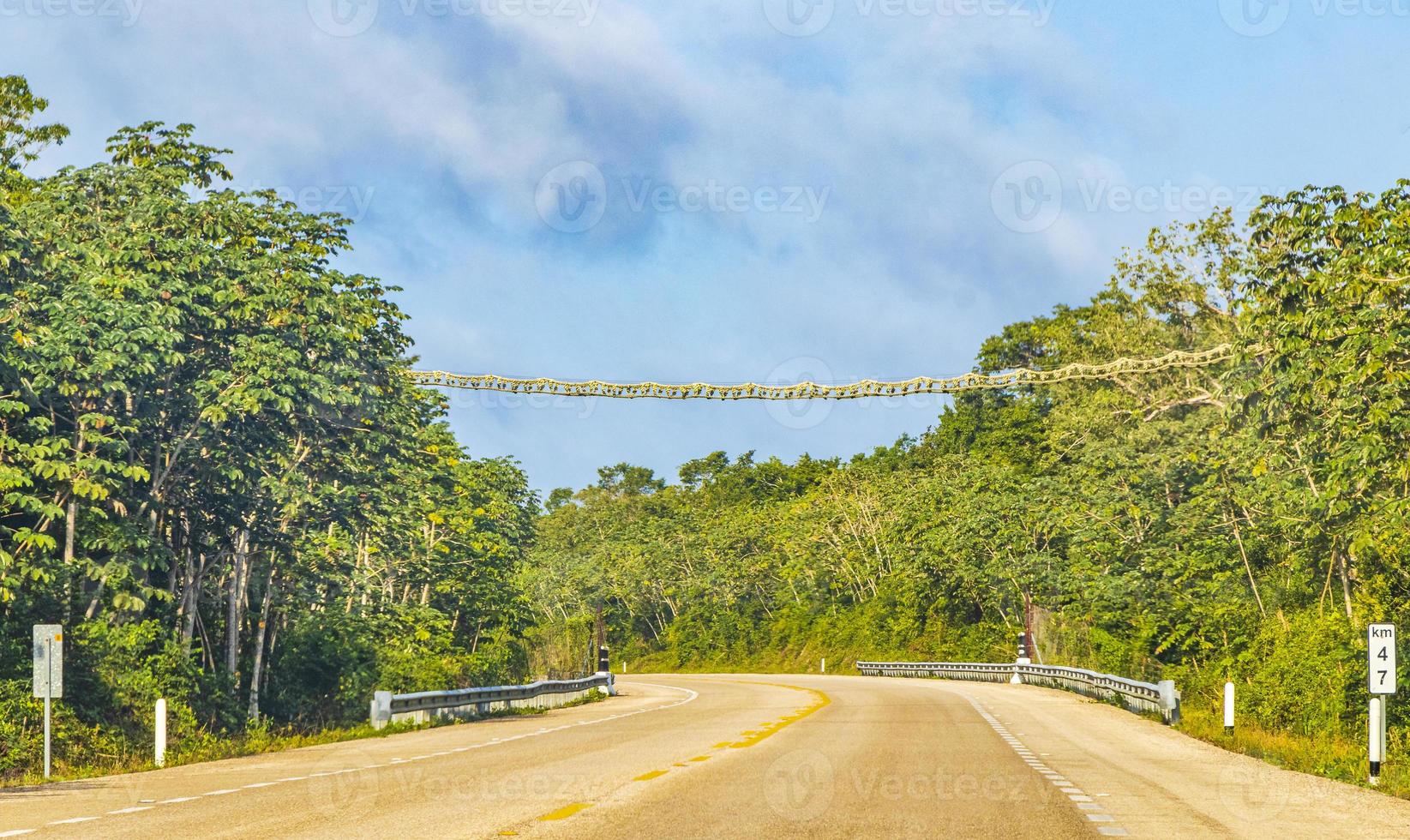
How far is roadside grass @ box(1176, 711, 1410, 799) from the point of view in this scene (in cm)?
1714

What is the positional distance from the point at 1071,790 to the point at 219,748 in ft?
44.8

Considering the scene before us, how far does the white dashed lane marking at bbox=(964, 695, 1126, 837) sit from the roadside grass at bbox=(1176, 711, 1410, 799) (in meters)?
3.45

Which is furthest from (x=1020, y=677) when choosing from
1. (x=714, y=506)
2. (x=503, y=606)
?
(x=714, y=506)

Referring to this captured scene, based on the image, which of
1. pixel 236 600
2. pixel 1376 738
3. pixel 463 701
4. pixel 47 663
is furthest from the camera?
pixel 463 701

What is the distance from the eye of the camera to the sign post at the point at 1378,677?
1642cm

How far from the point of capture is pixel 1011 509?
194ft

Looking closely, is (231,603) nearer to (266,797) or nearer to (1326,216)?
(266,797)

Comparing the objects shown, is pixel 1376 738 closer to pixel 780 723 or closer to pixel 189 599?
pixel 780 723

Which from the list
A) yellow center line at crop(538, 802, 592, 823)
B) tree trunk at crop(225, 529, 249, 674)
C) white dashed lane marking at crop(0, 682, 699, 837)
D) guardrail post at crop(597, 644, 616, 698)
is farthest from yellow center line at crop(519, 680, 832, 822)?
tree trunk at crop(225, 529, 249, 674)

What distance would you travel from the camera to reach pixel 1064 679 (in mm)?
46812

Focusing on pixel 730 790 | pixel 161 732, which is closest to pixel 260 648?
pixel 161 732

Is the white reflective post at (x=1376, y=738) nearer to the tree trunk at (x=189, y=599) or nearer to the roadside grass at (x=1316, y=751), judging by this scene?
the roadside grass at (x=1316, y=751)

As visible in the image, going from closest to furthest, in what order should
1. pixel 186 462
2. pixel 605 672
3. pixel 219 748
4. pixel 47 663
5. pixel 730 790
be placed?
pixel 730 790 < pixel 47 663 < pixel 219 748 < pixel 186 462 < pixel 605 672

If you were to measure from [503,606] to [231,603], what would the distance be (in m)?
20.4
